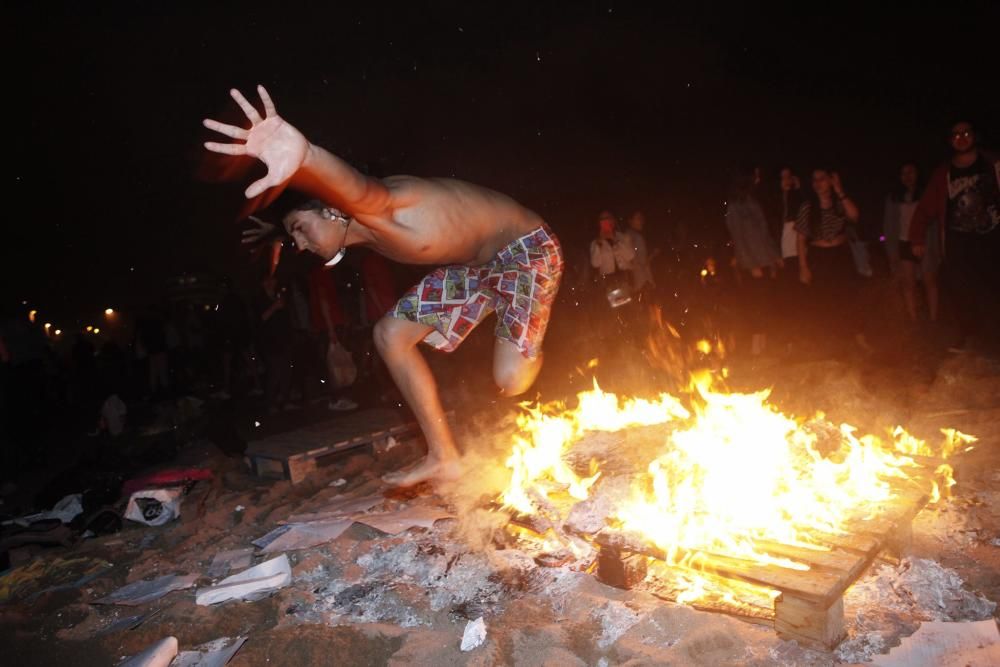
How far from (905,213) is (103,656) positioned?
843 centimetres

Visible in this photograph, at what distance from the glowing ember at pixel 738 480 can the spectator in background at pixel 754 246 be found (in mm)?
4219

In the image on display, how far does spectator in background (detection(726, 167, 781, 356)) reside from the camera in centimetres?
822

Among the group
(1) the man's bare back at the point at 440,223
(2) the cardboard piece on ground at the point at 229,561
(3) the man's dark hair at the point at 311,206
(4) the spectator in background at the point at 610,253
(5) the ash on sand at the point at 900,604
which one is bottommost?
(5) the ash on sand at the point at 900,604

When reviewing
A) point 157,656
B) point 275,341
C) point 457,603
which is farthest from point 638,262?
point 157,656

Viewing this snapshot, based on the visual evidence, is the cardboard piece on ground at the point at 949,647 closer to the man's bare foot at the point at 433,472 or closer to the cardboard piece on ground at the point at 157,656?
the man's bare foot at the point at 433,472

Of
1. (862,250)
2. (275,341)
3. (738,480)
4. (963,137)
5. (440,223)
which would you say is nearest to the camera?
(738,480)

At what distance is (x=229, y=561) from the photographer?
3977 mm

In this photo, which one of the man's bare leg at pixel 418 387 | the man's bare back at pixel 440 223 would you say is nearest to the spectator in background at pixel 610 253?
the man's bare back at pixel 440 223

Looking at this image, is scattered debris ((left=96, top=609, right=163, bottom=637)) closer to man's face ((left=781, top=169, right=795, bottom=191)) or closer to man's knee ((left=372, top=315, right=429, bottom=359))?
man's knee ((left=372, top=315, right=429, bottom=359))

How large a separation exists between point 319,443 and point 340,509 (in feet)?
4.58

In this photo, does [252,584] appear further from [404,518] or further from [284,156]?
[284,156]

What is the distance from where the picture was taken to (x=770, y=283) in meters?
8.46

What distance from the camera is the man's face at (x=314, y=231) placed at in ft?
12.0

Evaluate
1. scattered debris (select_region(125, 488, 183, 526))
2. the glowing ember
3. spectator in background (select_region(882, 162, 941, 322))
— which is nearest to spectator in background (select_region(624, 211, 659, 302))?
spectator in background (select_region(882, 162, 941, 322))
